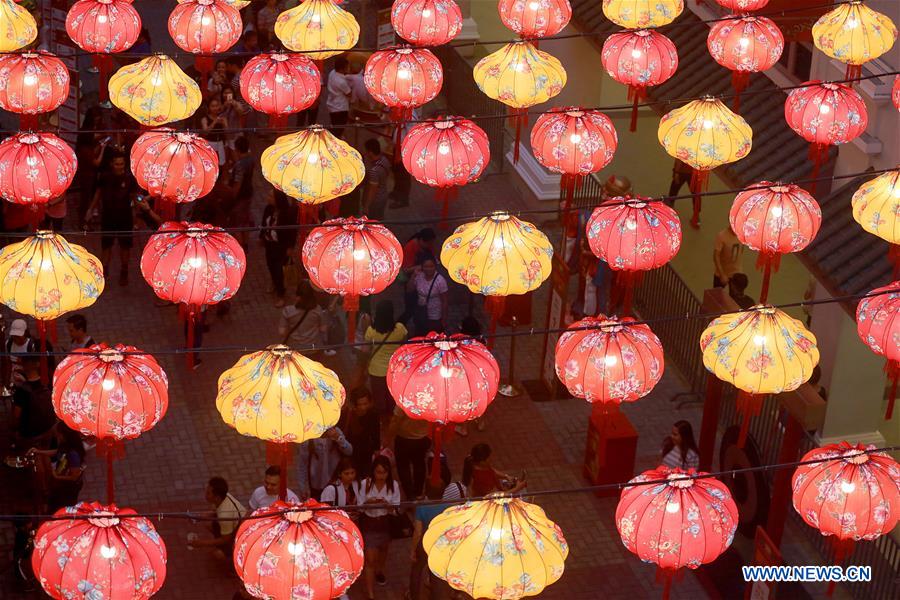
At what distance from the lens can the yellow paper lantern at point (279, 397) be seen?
1520 cm

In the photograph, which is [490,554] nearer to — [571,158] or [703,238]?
[571,158]

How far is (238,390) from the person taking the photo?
602 inches

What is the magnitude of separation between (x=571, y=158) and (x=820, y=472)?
5628 mm

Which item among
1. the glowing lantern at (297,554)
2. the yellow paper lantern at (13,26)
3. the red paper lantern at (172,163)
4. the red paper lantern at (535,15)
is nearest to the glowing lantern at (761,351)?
the glowing lantern at (297,554)

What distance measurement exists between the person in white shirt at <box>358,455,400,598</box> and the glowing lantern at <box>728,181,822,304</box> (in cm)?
385

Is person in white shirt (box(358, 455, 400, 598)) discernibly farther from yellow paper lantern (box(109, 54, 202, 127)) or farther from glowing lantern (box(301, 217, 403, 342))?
yellow paper lantern (box(109, 54, 202, 127))

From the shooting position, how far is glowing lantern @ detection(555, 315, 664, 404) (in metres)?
15.9

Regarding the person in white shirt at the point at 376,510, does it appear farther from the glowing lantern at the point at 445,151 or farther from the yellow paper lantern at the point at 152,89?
the yellow paper lantern at the point at 152,89

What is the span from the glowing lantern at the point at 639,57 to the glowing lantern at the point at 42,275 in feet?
21.9

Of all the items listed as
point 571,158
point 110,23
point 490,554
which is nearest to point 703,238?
point 571,158

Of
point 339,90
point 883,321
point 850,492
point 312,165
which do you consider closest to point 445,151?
point 312,165

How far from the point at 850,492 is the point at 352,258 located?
5050 millimetres

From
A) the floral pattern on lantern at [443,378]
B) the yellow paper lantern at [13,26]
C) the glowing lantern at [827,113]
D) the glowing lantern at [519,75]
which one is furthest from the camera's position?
the yellow paper lantern at [13,26]

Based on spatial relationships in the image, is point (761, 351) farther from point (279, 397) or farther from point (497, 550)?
point (279, 397)
